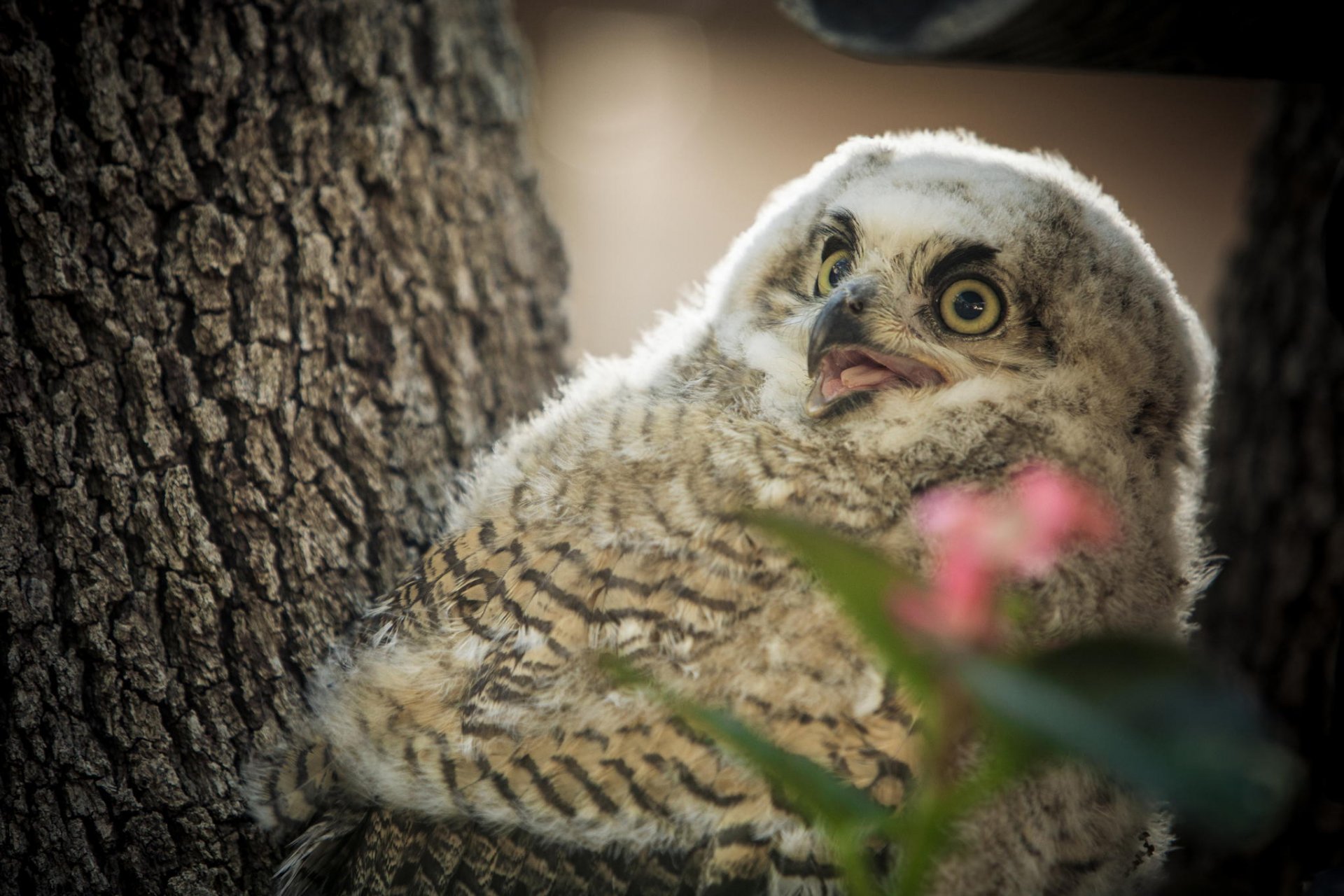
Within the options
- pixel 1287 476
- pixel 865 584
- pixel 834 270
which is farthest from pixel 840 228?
pixel 1287 476

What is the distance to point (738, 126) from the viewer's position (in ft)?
10.4

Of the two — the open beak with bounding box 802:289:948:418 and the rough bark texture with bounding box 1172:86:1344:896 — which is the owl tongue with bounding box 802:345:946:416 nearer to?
the open beak with bounding box 802:289:948:418

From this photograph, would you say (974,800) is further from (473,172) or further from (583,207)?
(583,207)

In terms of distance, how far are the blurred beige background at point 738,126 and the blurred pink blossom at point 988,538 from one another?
63.3 inches

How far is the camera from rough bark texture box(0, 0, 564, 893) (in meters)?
1.29

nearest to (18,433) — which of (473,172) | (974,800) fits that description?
(473,172)

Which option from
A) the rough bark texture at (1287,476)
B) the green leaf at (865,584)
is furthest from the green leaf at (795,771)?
the rough bark texture at (1287,476)

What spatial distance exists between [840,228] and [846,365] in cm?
22

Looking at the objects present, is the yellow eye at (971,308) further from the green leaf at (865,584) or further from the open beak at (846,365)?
the green leaf at (865,584)

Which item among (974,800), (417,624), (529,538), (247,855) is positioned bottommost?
(247,855)

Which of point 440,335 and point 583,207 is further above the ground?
point 583,207

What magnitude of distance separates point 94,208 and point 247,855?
103 cm

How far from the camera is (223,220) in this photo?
1.46 m

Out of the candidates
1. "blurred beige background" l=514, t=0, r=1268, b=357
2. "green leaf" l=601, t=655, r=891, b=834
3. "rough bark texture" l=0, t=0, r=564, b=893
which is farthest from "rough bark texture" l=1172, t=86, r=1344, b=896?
"rough bark texture" l=0, t=0, r=564, b=893
